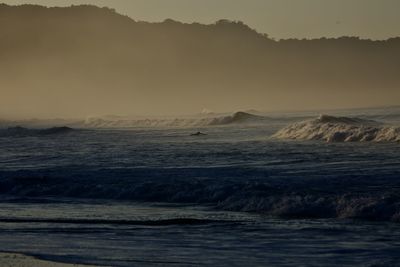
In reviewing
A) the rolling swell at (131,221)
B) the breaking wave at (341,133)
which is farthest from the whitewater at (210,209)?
the breaking wave at (341,133)

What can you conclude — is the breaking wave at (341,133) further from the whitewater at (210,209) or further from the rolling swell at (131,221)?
the rolling swell at (131,221)

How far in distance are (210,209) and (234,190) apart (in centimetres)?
178

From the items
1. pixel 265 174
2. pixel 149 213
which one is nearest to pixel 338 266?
pixel 149 213

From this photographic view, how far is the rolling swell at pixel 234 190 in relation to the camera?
21875 mm

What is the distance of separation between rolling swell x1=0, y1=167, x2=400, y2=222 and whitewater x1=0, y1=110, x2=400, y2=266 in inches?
1.5

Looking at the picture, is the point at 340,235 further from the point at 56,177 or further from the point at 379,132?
the point at 379,132

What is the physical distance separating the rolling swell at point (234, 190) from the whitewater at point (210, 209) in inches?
1.5

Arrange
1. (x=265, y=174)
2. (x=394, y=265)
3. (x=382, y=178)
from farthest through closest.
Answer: (x=265, y=174) < (x=382, y=178) < (x=394, y=265)

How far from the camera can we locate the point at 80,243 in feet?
60.3

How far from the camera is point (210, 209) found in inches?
934

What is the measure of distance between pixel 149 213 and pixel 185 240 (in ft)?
15.1

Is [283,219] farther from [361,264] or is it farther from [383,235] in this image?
[361,264]

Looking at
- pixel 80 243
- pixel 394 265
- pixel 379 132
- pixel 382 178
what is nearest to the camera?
pixel 394 265

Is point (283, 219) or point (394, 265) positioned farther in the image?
point (283, 219)
